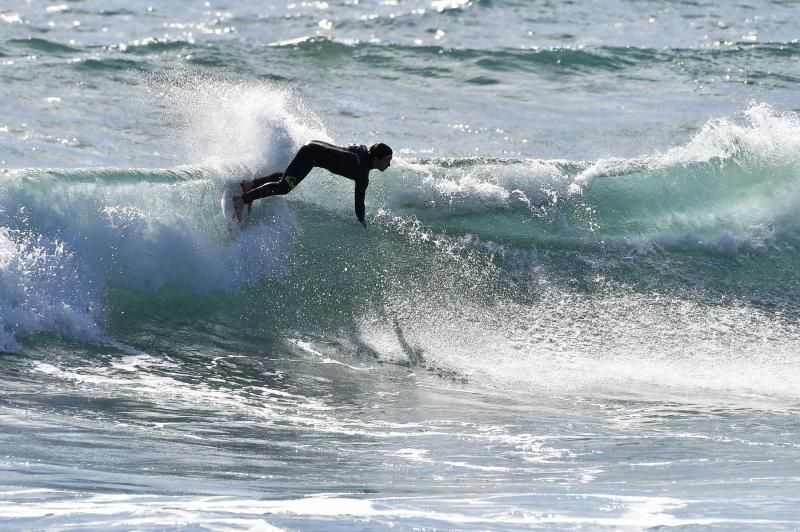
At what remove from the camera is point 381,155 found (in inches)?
378

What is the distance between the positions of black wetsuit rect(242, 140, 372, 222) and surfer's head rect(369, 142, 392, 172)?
0.32ft

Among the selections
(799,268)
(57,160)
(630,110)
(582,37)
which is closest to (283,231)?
(57,160)

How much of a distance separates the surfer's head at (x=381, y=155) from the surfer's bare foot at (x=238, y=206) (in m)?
→ 1.53

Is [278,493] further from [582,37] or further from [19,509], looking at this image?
[582,37]

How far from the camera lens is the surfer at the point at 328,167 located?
9.73m

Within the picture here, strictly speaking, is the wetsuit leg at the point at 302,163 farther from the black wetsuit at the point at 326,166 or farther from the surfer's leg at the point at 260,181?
the surfer's leg at the point at 260,181

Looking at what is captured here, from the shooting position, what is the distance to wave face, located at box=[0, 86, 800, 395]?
997cm

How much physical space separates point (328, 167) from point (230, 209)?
3.79ft

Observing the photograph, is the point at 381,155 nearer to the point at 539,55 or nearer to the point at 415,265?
the point at 415,265

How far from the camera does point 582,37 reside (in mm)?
22516

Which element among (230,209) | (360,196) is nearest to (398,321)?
(360,196)

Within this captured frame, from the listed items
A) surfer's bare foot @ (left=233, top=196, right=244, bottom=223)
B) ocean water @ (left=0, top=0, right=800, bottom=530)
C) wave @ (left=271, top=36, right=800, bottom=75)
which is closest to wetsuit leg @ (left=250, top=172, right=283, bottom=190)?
surfer's bare foot @ (left=233, top=196, right=244, bottom=223)

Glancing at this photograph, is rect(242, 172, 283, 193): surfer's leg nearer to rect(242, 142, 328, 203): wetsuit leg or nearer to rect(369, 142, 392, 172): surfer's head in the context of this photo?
rect(242, 142, 328, 203): wetsuit leg

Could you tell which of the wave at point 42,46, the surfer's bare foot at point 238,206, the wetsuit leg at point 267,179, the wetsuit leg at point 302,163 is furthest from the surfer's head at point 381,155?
the wave at point 42,46
